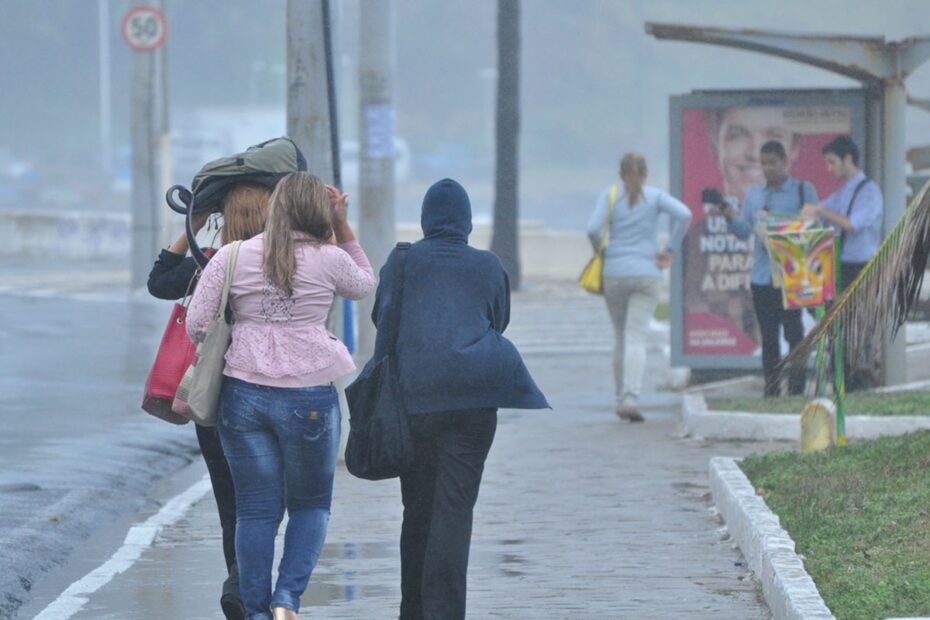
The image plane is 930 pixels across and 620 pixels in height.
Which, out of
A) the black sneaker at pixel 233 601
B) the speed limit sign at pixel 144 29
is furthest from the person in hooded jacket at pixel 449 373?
the speed limit sign at pixel 144 29

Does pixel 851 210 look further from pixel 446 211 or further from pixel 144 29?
pixel 144 29

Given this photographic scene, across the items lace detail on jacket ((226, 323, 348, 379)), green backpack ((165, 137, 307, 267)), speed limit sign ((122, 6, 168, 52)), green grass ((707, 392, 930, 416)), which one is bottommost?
green grass ((707, 392, 930, 416))

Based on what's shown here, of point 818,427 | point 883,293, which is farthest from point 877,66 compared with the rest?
point 883,293

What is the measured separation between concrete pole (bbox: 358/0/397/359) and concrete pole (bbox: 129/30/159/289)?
35.9ft

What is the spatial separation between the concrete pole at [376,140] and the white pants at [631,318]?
2.84 m

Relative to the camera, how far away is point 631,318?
505 inches

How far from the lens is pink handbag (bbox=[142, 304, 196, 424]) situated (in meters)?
6.56

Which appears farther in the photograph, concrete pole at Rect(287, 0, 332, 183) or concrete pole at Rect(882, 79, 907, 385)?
concrete pole at Rect(882, 79, 907, 385)

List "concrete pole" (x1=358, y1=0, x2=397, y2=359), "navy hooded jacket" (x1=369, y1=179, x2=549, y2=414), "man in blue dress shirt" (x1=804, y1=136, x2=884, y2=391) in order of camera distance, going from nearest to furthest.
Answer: "navy hooded jacket" (x1=369, y1=179, x2=549, y2=414) < "man in blue dress shirt" (x1=804, y1=136, x2=884, y2=391) < "concrete pole" (x1=358, y1=0, x2=397, y2=359)

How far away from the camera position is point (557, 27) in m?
104

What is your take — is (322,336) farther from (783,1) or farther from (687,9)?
(783,1)

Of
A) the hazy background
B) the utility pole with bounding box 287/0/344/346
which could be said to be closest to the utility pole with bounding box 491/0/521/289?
the utility pole with bounding box 287/0/344/346

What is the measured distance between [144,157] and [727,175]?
14133mm

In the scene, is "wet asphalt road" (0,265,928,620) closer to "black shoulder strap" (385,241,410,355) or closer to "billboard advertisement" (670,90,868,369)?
"billboard advertisement" (670,90,868,369)
